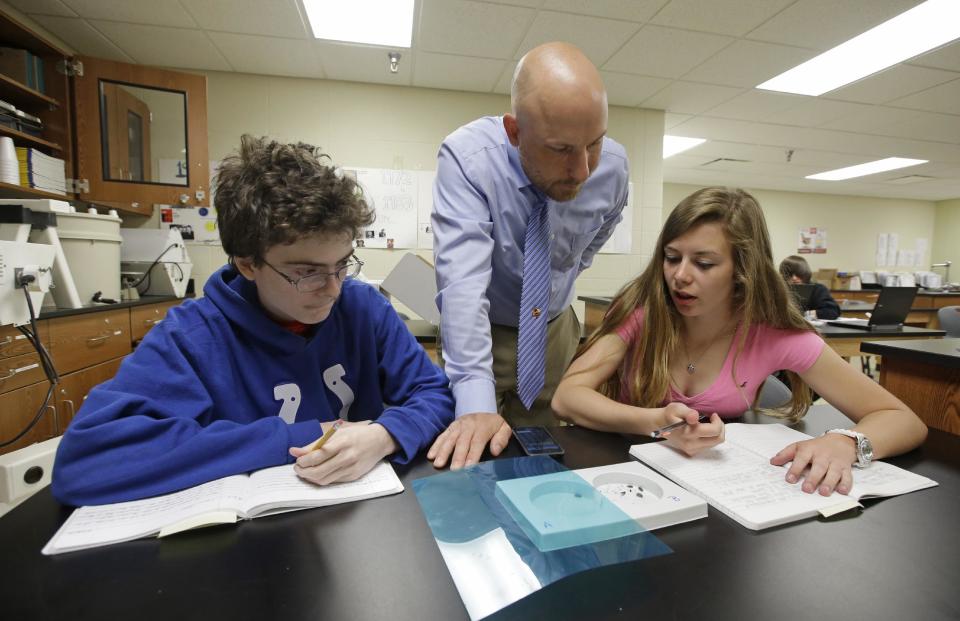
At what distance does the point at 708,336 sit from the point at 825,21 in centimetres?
248

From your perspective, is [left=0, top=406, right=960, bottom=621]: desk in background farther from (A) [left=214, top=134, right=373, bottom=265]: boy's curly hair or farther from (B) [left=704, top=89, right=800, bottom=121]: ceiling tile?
(B) [left=704, top=89, right=800, bottom=121]: ceiling tile

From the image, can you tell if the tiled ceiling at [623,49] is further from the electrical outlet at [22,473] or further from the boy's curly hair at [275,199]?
the electrical outlet at [22,473]

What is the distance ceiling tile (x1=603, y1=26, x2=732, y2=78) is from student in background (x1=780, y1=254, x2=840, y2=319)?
168 centimetres

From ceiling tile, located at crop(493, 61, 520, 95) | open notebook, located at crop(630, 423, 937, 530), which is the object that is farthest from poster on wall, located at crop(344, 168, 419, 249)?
open notebook, located at crop(630, 423, 937, 530)

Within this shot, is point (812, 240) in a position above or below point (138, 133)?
below

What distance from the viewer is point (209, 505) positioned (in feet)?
1.85

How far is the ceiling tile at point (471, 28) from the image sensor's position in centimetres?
251

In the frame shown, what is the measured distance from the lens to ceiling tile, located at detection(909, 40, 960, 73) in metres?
2.82

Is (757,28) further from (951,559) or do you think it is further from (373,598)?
(373,598)

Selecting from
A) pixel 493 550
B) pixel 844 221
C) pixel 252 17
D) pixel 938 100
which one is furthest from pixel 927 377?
pixel 844 221

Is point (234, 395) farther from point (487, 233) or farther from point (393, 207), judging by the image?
point (393, 207)

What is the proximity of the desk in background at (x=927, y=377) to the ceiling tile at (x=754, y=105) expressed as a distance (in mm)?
3017

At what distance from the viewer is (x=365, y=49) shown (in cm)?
300

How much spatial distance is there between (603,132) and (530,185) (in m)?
0.25
